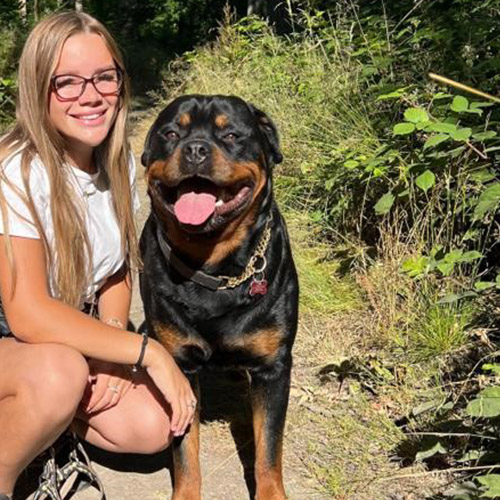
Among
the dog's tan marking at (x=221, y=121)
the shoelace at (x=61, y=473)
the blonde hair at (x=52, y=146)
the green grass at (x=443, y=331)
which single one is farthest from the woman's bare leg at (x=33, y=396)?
the green grass at (x=443, y=331)

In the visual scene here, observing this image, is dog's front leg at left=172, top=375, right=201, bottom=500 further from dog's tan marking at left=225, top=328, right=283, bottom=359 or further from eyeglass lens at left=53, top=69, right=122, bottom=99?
eyeglass lens at left=53, top=69, right=122, bottom=99

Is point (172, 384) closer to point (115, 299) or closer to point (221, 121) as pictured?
point (115, 299)

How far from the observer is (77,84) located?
2.56 m

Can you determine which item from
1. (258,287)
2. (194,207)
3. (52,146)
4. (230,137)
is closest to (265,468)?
(258,287)

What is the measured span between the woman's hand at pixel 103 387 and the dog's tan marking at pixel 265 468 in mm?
532

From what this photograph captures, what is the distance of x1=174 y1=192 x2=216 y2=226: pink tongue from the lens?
255 cm

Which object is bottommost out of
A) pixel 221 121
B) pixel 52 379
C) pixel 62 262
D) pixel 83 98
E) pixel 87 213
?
pixel 52 379

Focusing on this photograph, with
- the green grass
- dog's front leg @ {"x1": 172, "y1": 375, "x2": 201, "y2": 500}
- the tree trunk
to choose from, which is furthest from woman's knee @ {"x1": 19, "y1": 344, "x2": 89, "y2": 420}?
the tree trunk

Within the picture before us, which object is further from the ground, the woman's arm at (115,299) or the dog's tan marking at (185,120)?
the dog's tan marking at (185,120)

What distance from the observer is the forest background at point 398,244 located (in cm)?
283

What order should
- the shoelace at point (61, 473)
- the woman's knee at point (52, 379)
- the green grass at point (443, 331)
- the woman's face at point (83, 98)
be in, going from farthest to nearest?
the green grass at point (443, 331)
the shoelace at point (61, 473)
the woman's face at point (83, 98)
the woman's knee at point (52, 379)

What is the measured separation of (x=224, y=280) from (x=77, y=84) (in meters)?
0.85

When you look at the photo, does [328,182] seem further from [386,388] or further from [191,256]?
[191,256]

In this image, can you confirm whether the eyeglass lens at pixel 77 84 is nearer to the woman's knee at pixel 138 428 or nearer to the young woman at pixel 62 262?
the young woman at pixel 62 262
